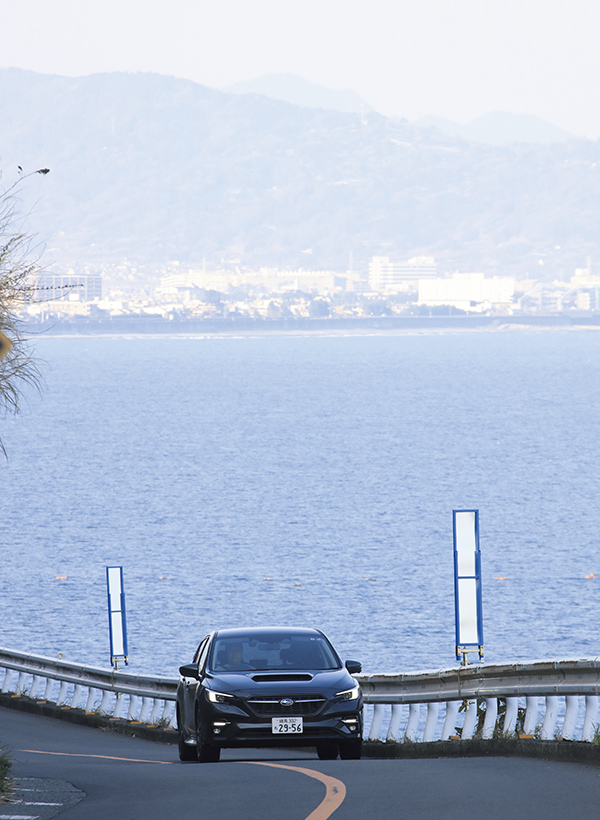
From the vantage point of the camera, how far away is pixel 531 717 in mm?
11000

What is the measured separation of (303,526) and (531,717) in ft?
192

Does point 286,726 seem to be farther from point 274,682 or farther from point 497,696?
point 497,696

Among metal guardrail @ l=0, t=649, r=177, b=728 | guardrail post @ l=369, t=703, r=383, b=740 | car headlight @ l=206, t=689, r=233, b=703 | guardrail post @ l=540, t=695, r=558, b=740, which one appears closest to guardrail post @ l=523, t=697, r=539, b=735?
guardrail post @ l=540, t=695, r=558, b=740

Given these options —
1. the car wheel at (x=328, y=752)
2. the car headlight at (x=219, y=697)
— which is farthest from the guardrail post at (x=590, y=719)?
the car headlight at (x=219, y=697)

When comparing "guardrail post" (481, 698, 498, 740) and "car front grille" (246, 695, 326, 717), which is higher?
"car front grille" (246, 695, 326, 717)

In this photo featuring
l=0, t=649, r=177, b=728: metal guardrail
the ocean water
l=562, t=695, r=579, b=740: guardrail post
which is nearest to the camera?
l=562, t=695, r=579, b=740: guardrail post

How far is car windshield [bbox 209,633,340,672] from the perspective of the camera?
11586mm

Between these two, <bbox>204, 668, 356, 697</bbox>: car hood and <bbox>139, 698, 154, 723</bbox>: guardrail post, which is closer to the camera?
<bbox>204, 668, 356, 697</bbox>: car hood

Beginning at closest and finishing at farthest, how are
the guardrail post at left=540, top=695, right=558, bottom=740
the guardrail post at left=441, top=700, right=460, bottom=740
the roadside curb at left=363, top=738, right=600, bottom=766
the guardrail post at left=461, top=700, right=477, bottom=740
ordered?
the roadside curb at left=363, top=738, right=600, bottom=766
the guardrail post at left=540, top=695, right=558, bottom=740
the guardrail post at left=461, top=700, right=477, bottom=740
the guardrail post at left=441, top=700, right=460, bottom=740

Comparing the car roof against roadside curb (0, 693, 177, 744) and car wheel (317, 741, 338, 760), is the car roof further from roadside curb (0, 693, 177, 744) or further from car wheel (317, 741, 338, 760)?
roadside curb (0, 693, 177, 744)

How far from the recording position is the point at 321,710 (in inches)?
433

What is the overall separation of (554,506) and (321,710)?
64.4 metres

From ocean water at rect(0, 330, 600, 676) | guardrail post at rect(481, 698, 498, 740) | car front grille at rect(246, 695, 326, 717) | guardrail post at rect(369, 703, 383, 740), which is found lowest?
ocean water at rect(0, 330, 600, 676)

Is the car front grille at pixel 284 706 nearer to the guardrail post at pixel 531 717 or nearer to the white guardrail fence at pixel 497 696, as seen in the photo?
the white guardrail fence at pixel 497 696
